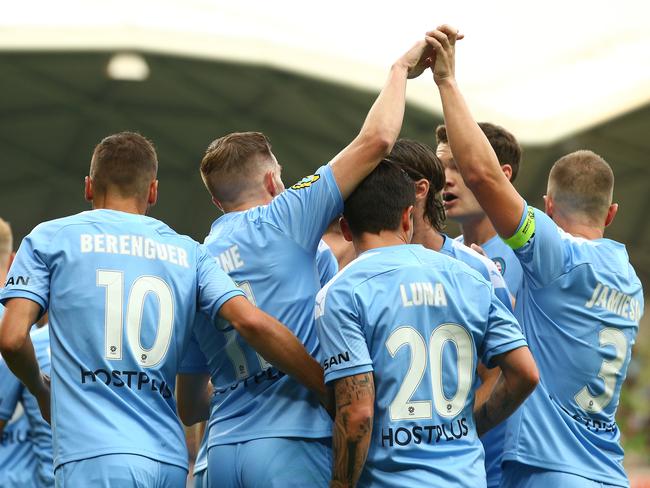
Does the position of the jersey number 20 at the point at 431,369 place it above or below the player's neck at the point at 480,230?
below

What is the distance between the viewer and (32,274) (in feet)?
14.5

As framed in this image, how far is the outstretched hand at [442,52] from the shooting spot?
194 inches

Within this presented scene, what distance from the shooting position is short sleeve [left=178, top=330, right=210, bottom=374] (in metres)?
5.11

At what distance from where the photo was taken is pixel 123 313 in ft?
14.5

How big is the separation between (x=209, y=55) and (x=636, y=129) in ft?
29.5

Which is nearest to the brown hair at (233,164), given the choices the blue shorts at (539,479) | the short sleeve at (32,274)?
the short sleeve at (32,274)

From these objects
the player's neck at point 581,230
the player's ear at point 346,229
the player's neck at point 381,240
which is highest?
the player's neck at point 581,230

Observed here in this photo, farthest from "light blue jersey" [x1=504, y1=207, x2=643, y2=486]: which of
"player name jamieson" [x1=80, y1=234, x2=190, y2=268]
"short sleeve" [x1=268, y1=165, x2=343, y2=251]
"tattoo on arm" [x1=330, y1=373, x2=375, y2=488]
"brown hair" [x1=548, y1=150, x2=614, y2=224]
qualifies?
"player name jamieson" [x1=80, y1=234, x2=190, y2=268]

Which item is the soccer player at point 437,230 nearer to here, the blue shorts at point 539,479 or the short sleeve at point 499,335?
the blue shorts at point 539,479

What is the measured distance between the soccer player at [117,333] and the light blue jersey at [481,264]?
1.09m

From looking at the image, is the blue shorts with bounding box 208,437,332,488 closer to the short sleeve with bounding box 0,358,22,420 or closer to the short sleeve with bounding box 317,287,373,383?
the short sleeve with bounding box 317,287,373,383

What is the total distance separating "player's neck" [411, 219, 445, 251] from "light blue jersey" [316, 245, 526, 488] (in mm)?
770

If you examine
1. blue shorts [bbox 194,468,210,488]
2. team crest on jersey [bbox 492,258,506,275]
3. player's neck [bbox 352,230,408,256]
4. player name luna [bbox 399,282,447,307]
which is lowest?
blue shorts [bbox 194,468,210,488]

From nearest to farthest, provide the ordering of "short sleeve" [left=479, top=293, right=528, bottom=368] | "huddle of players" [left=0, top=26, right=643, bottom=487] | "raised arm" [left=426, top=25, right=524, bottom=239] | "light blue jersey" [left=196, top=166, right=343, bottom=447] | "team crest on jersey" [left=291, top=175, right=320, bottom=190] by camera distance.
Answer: "huddle of players" [left=0, top=26, right=643, bottom=487], "short sleeve" [left=479, top=293, right=528, bottom=368], "light blue jersey" [left=196, top=166, right=343, bottom=447], "team crest on jersey" [left=291, top=175, right=320, bottom=190], "raised arm" [left=426, top=25, right=524, bottom=239]
